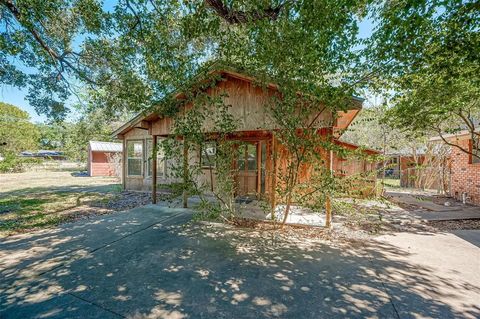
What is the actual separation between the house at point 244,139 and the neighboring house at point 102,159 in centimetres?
937

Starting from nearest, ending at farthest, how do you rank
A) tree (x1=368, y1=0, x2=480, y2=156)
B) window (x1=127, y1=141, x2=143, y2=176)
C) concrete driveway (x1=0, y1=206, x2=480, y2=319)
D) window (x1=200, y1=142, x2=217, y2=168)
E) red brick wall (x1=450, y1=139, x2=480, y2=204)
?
concrete driveway (x1=0, y1=206, x2=480, y2=319)
tree (x1=368, y1=0, x2=480, y2=156)
window (x1=200, y1=142, x2=217, y2=168)
red brick wall (x1=450, y1=139, x2=480, y2=204)
window (x1=127, y1=141, x2=143, y2=176)

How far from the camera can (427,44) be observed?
13.1 ft

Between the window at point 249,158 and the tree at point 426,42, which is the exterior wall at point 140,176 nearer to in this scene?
the window at point 249,158

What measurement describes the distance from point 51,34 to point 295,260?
10022 millimetres

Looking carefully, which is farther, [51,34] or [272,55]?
[51,34]

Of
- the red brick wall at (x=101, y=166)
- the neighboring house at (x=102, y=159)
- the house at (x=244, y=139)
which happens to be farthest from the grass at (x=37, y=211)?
the red brick wall at (x=101, y=166)

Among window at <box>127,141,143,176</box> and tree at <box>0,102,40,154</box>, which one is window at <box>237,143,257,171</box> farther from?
tree at <box>0,102,40,154</box>

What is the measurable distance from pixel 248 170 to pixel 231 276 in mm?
5677

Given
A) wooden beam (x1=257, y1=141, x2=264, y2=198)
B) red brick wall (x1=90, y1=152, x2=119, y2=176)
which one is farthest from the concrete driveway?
red brick wall (x1=90, y1=152, x2=119, y2=176)

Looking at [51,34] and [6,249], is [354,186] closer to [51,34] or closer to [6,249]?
[6,249]

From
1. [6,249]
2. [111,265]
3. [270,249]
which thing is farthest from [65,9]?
[270,249]

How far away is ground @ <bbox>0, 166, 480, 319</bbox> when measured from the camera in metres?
2.56

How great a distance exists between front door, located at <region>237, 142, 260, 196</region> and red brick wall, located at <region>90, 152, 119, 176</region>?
1685 cm

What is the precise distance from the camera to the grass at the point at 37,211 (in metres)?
5.57
